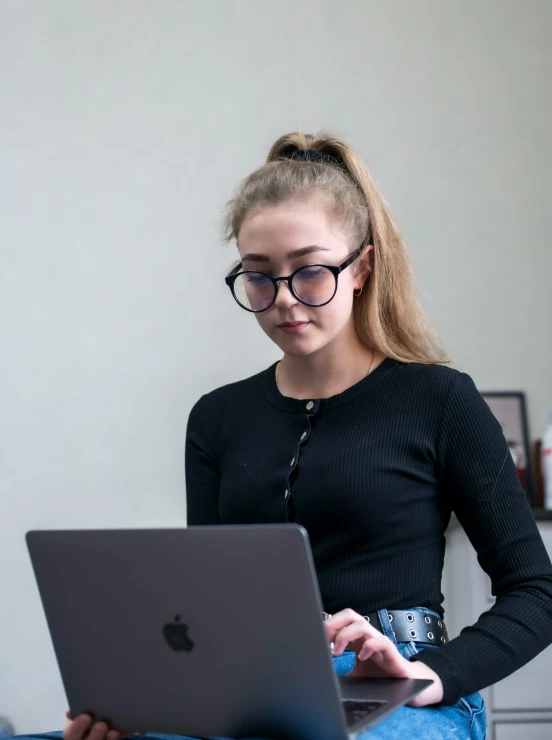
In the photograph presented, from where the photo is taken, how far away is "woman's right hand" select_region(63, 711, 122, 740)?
0.93 meters

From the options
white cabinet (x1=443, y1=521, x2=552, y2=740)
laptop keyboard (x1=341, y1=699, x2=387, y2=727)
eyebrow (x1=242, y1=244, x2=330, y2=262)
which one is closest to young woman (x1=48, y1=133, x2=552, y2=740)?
eyebrow (x1=242, y1=244, x2=330, y2=262)

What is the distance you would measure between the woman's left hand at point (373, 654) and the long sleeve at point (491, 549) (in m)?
0.03

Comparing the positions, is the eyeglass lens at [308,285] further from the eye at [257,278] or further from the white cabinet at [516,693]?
the white cabinet at [516,693]

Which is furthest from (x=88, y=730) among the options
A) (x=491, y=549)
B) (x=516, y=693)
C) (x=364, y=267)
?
(x=516, y=693)

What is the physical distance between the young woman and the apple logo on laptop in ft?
0.80

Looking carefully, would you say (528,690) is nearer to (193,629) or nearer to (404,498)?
(404,498)

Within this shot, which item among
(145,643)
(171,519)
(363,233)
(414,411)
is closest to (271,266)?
(363,233)

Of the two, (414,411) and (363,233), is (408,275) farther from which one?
(414,411)

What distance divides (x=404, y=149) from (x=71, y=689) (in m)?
1.87

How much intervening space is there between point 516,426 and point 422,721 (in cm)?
153

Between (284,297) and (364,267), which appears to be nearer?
(284,297)

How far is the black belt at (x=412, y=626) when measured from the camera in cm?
118

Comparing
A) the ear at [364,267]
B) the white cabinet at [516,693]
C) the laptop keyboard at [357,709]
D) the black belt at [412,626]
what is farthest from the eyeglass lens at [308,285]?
the white cabinet at [516,693]

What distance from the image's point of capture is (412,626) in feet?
3.88
